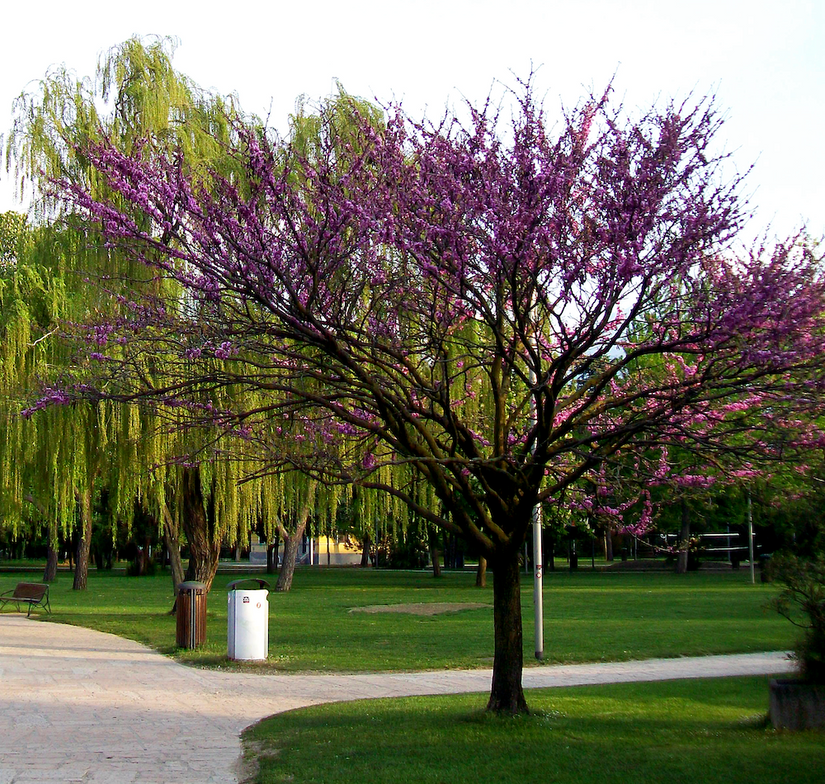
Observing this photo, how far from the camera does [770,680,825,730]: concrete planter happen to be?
936 centimetres

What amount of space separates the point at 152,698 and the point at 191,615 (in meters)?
5.81

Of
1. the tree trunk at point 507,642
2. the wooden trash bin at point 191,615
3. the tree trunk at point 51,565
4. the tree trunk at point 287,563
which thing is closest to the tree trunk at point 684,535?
the tree trunk at point 287,563

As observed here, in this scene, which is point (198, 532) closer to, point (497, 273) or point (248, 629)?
point (248, 629)

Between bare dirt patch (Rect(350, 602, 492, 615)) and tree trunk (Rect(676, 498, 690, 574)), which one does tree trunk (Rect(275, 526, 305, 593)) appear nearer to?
bare dirt patch (Rect(350, 602, 492, 615))

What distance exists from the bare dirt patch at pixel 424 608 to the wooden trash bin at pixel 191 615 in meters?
11.1

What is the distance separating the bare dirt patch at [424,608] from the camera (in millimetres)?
29833

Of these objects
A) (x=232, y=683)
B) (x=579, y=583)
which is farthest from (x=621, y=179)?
(x=579, y=583)

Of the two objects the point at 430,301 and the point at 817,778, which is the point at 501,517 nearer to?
the point at 430,301

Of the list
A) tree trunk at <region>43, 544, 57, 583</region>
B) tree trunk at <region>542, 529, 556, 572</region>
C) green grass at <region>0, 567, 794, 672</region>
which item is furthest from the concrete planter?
tree trunk at <region>542, 529, 556, 572</region>

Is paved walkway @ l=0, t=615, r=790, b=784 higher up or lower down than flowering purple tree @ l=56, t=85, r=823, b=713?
lower down

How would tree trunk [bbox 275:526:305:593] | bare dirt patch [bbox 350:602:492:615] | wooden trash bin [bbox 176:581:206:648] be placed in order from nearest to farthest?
1. wooden trash bin [bbox 176:581:206:648]
2. bare dirt patch [bbox 350:602:492:615]
3. tree trunk [bbox 275:526:305:593]

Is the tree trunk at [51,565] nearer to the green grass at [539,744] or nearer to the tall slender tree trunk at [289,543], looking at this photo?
the tall slender tree trunk at [289,543]

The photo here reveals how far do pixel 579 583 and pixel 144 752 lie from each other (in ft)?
133

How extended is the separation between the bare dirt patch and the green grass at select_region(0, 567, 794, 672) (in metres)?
0.88
